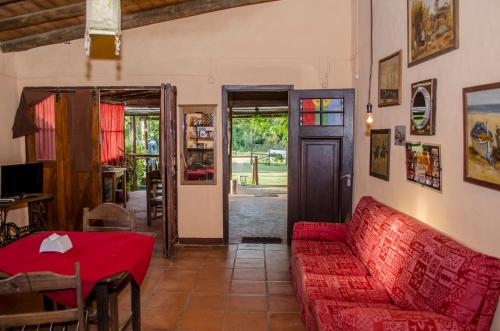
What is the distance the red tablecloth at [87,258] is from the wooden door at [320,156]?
291 centimetres

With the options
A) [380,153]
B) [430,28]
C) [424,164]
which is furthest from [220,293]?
[430,28]

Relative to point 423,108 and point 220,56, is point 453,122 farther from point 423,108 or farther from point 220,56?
point 220,56

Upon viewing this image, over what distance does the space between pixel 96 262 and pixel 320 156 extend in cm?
367

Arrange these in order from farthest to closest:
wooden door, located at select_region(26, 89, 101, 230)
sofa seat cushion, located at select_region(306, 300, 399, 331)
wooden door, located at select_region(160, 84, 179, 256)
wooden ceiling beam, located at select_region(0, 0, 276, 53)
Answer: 1. wooden door, located at select_region(26, 89, 101, 230)
2. wooden ceiling beam, located at select_region(0, 0, 276, 53)
3. wooden door, located at select_region(160, 84, 179, 256)
4. sofa seat cushion, located at select_region(306, 300, 399, 331)

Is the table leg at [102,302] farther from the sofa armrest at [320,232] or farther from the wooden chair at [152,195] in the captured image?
the wooden chair at [152,195]

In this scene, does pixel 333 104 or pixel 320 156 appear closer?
pixel 333 104

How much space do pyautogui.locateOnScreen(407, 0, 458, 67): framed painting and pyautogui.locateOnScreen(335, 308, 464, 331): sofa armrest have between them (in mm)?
1719

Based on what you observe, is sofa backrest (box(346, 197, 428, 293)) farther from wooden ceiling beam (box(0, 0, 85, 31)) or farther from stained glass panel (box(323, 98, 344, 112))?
wooden ceiling beam (box(0, 0, 85, 31))

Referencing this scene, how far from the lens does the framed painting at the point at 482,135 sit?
2.24 metres

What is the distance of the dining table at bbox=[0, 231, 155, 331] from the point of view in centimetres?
227

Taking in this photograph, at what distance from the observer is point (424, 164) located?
125 inches

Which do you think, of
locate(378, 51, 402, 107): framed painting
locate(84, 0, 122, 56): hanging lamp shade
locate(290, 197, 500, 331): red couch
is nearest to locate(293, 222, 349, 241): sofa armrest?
locate(290, 197, 500, 331): red couch

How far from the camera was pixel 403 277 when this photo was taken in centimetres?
271

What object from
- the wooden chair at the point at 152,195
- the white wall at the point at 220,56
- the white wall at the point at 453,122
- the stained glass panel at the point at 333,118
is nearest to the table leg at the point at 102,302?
the white wall at the point at 453,122
